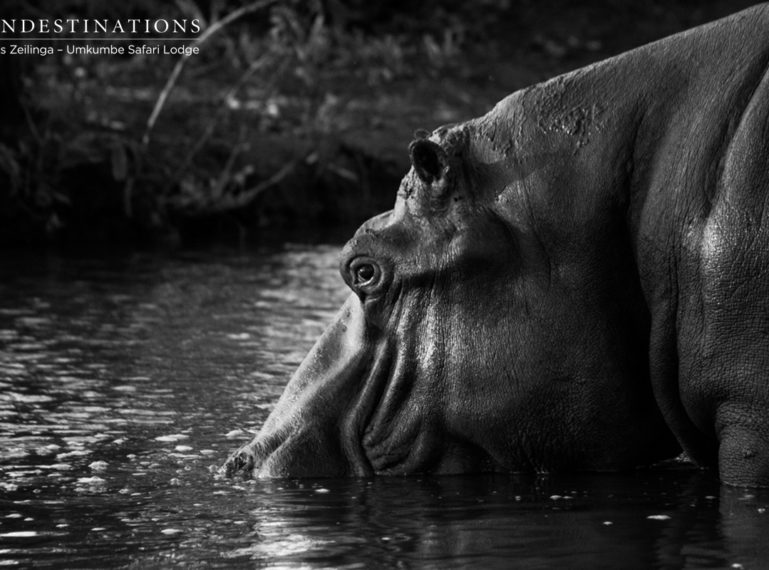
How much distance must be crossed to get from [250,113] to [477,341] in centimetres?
1149

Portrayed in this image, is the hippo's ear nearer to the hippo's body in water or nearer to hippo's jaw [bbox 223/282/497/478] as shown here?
the hippo's body in water

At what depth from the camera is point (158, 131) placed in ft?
50.6

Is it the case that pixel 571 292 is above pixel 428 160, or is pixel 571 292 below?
below

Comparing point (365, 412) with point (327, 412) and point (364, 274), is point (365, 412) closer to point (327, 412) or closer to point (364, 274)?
point (327, 412)

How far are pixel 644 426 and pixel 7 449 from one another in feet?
8.06

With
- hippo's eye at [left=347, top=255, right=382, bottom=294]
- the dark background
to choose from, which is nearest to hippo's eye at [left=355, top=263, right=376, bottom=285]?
hippo's eye at [left=347, top=255, right=382, bottom=294]

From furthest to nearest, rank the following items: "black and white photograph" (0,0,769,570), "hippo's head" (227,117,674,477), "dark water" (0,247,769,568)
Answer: "hippo's head" (227,117,674,477) → "black and white photograph" (0,0,769,570) → "dark water" (0,247,769,568)

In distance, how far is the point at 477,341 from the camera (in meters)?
5.22

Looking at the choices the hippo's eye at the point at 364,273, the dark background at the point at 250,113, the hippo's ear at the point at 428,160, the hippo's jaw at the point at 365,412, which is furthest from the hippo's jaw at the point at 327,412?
the dark background at the point at 250,113

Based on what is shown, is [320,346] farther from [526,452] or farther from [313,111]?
[313,111]

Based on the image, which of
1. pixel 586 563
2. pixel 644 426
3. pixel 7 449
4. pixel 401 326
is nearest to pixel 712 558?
pixel 586 563

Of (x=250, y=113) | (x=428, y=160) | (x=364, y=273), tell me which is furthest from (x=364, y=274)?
(x=250, y=113)

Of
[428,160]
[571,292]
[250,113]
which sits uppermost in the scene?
[250,113]

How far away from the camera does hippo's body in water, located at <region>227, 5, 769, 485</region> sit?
4906 mm
